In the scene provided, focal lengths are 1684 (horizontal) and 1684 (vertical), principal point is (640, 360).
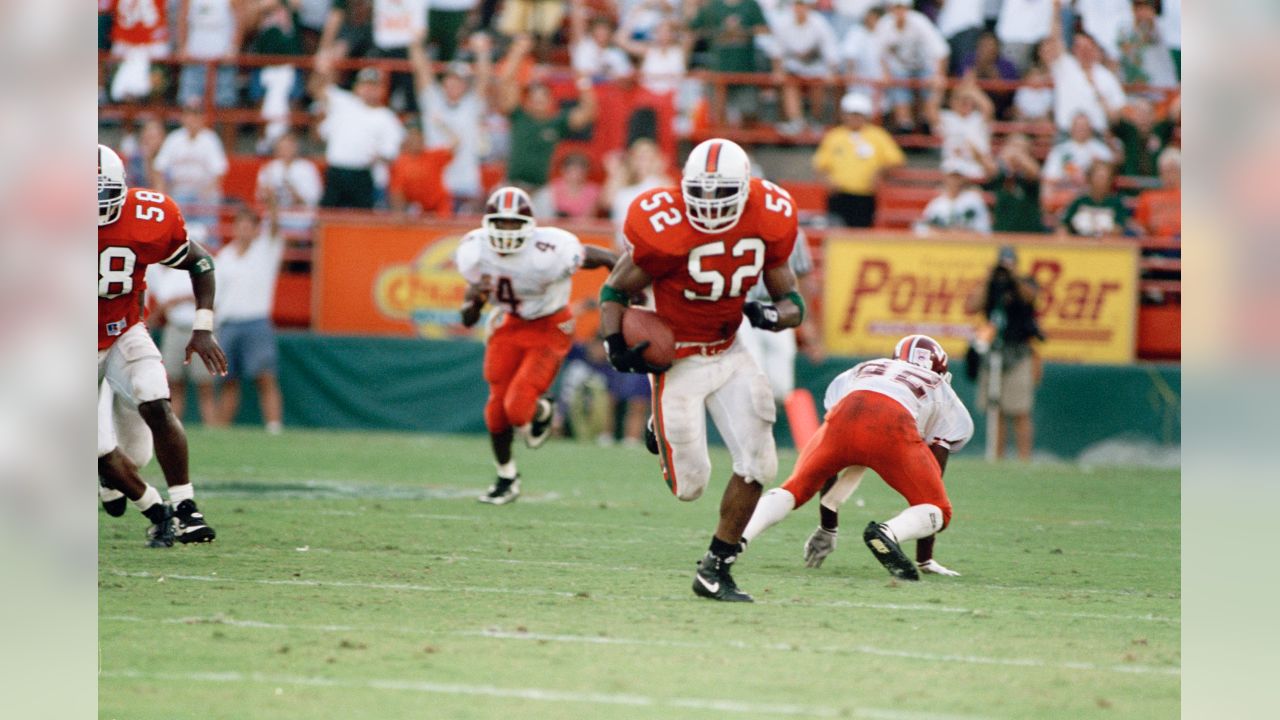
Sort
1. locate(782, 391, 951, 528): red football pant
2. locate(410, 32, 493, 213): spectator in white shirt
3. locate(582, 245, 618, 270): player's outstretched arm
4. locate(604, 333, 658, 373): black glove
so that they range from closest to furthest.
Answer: locate(604, 333, 658, 373): black glove → locate(782, 391, 951, 528): red football pant → locate(582, 245, 618, 270): player's outstretched arm → locate(410, 32, 493, 213): spectator in white shirt

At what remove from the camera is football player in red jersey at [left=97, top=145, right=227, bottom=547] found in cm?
705

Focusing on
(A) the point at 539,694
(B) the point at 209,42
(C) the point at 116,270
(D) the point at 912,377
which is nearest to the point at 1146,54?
(B) the point at 209,42

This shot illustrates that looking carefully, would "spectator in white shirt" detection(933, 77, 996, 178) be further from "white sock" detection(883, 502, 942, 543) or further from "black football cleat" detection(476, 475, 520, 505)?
"white sock" detection(883, 502, 942, 543)

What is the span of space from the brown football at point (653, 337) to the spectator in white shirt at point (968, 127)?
351 inches

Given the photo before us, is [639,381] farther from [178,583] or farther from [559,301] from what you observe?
[178,583]

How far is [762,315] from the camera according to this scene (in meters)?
6.23

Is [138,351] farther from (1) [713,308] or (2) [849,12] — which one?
(2) [849,12]

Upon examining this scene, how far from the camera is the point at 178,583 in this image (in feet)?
20.6

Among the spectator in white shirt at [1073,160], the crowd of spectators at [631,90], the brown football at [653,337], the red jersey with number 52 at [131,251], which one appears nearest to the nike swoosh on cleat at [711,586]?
the brown football at [653,337]

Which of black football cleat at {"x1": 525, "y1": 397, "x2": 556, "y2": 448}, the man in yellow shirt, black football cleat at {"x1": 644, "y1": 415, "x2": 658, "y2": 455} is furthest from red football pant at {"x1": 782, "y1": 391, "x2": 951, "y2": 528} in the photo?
the man in yellow shirt

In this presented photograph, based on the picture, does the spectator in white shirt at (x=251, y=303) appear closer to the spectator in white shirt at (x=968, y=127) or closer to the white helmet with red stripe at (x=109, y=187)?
the spectator in white shirt at (x=968, y=127)

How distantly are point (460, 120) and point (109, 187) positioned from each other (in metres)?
8.23

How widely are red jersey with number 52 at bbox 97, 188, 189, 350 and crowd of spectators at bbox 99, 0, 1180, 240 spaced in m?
6.99

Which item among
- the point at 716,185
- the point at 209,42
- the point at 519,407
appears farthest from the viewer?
the point at 209,42
